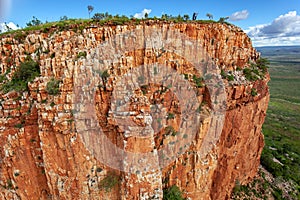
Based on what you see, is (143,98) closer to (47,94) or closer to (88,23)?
(47,94)

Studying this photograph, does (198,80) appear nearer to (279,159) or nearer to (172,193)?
(172,193)

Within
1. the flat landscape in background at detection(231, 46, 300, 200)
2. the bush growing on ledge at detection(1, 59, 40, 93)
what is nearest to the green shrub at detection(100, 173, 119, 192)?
the bush growing on ledge at detection(1, 59, 40, 93)

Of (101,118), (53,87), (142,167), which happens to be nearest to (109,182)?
(142,167)

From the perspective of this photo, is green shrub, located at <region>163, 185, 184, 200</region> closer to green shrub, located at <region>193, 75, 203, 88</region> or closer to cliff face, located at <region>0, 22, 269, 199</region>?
cliff face, located at <region>0, 22, 269, 199</region>

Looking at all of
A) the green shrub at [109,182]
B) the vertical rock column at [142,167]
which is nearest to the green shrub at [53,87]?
the vertical rock column at [142,167]

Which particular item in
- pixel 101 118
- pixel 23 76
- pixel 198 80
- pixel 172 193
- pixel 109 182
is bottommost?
pixel 172 193

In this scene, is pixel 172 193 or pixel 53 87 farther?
pixel 172 193

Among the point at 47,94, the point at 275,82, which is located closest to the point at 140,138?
the point at 47,94

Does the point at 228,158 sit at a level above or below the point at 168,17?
below
